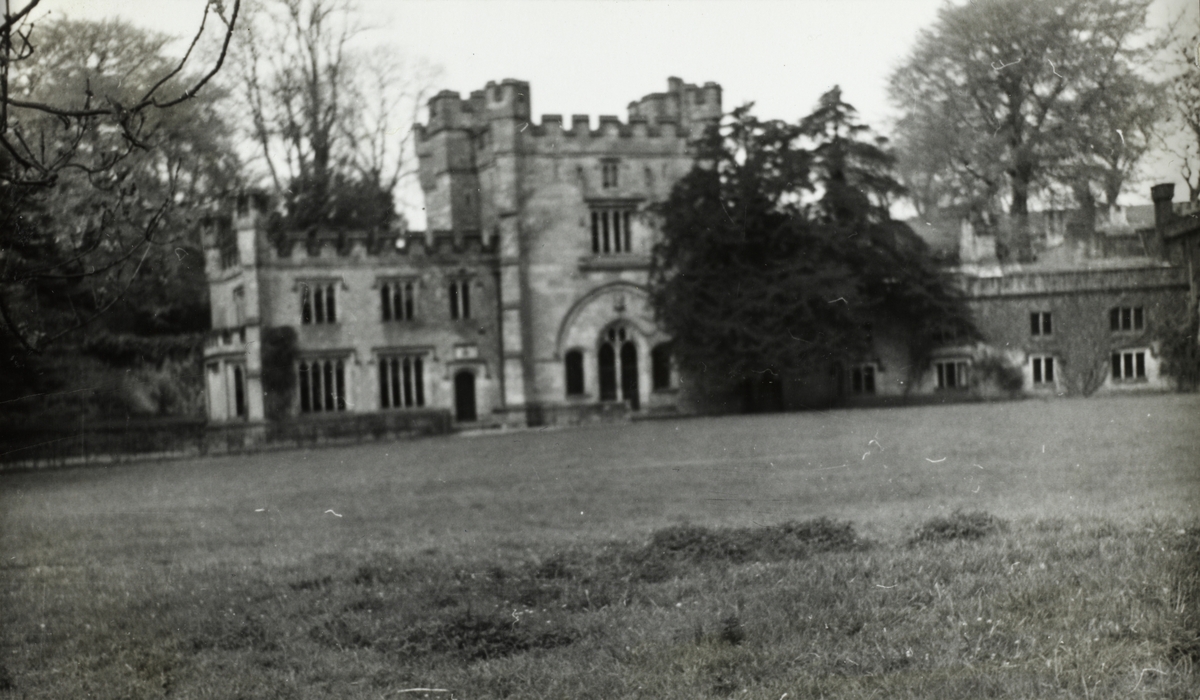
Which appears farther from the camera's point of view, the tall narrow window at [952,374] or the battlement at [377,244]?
the battlement at [377,244]

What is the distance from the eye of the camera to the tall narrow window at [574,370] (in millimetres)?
29469

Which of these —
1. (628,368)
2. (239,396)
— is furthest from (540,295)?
(239,396)

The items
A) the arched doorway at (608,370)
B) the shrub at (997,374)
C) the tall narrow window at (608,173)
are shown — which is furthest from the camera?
the arched doorway at (608,370)

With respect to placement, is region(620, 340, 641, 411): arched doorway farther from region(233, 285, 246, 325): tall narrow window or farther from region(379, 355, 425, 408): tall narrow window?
region(233, 285, 246, 325): tall narrow window

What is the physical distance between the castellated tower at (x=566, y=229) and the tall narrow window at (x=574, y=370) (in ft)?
0.14

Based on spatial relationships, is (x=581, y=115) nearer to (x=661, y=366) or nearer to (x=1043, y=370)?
(x=661, y=366)

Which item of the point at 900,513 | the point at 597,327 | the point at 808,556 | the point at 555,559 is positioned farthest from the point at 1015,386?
the point at 597,327

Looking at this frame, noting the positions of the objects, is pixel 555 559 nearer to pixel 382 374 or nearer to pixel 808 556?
pixel 808 556

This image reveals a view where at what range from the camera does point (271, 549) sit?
35.7ft

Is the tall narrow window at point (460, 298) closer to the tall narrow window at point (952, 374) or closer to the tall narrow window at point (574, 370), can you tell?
the tall narrow window at point (574, 370)

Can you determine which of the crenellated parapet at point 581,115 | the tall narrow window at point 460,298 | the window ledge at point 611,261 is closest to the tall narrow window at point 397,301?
the tall narrow window at point 460,298

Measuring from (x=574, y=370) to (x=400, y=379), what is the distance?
37.3 ft

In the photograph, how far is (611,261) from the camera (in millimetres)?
30250

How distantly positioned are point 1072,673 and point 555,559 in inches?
163
